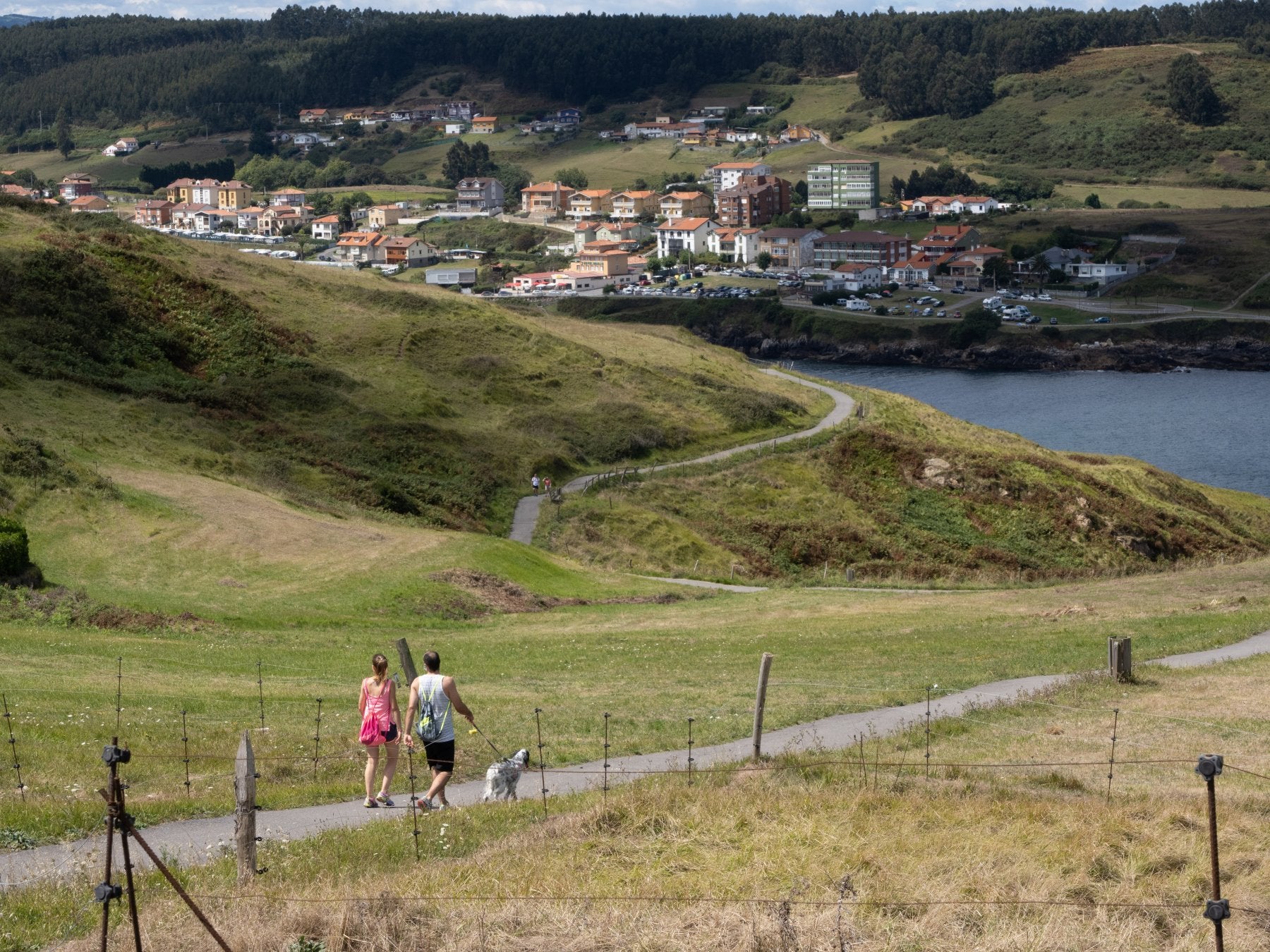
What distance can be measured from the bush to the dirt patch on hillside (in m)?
9.84

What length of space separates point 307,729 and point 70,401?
34.3 m

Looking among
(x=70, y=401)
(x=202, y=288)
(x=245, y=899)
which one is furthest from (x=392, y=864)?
(x=202, y=288)

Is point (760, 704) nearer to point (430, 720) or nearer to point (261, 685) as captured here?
point (430, 720)

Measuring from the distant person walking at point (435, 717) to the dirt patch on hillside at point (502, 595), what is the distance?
2006cm

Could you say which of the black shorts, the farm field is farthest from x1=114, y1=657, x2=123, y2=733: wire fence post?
the farm field

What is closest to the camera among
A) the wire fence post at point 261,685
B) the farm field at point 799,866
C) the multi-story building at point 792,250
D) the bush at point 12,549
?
the farm field at point 799,866

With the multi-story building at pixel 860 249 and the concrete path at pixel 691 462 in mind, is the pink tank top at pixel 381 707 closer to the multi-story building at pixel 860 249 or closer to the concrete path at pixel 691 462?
the concrete path at pixel 691 462

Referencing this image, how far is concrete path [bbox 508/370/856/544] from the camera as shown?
2093 inches

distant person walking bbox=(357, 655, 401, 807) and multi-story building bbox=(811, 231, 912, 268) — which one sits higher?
multi-story building bbox=(811, 231, 912, 268)

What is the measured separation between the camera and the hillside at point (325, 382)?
166 feet

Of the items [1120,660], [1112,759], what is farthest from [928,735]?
[1120,660]

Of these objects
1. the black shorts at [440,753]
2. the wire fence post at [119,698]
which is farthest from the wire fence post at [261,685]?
the black shorts at [440,753]

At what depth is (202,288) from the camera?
69.3 meters

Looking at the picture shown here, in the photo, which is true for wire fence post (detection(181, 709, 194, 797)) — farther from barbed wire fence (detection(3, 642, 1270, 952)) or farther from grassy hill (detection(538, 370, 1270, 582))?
grassy hill (detection(538, 370, 1270, 582))
